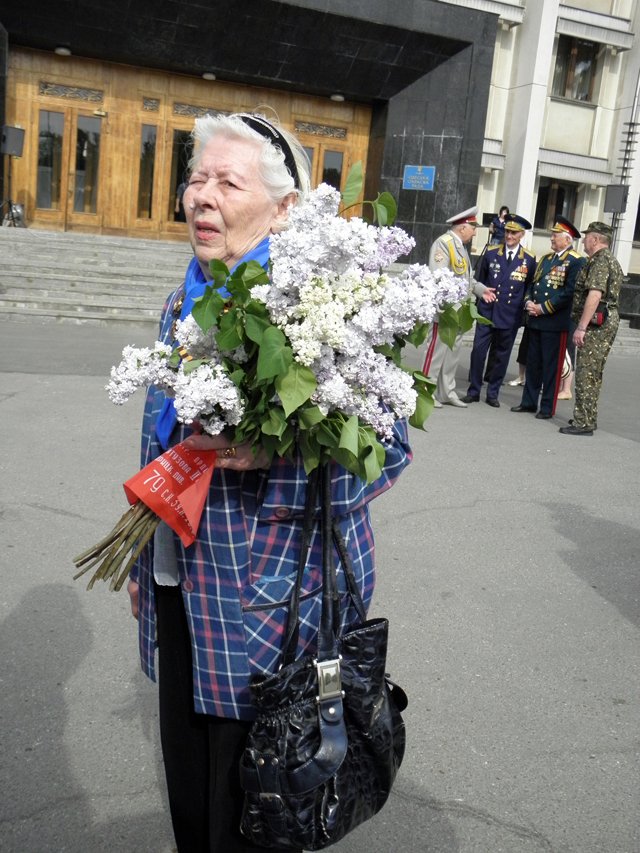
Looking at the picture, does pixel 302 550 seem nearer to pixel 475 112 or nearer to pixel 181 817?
pixel 181 817

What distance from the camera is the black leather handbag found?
1.66 meters

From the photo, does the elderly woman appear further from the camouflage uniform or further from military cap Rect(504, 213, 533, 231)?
military cap Rect(504, 213, 533, 231)

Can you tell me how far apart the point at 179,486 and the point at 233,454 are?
0.14 m

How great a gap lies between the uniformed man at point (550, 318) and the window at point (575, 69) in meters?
17.0

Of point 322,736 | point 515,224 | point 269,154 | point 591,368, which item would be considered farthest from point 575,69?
point 322,736

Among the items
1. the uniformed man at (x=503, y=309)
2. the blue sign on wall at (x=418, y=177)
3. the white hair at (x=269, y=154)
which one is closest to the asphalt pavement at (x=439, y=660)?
the white hair at (x=269, y=154)

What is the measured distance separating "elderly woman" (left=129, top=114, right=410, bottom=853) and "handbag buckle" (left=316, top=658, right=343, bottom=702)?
183 millimetres

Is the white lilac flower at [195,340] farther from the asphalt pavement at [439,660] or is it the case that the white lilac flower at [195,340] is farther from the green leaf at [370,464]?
the asphalt pavement at [439,660]

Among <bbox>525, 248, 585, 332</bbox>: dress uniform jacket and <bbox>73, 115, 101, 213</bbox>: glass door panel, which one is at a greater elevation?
<bbox>73, 115, 101, 213</bbox>: glass door panel

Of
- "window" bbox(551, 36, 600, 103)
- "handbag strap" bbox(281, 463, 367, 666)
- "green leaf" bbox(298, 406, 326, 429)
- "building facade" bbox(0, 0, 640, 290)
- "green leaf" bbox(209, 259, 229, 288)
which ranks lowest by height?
"handbag strap" bbox(281, 463, 367, 666)

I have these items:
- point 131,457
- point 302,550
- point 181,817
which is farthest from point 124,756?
point 131,457

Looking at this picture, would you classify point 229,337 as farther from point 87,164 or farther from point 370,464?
point 87,164

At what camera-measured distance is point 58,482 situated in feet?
18.5

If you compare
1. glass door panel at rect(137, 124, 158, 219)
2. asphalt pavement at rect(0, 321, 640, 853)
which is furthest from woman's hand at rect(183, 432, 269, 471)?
glass door panel at rect(137, 124, 158, 219)
